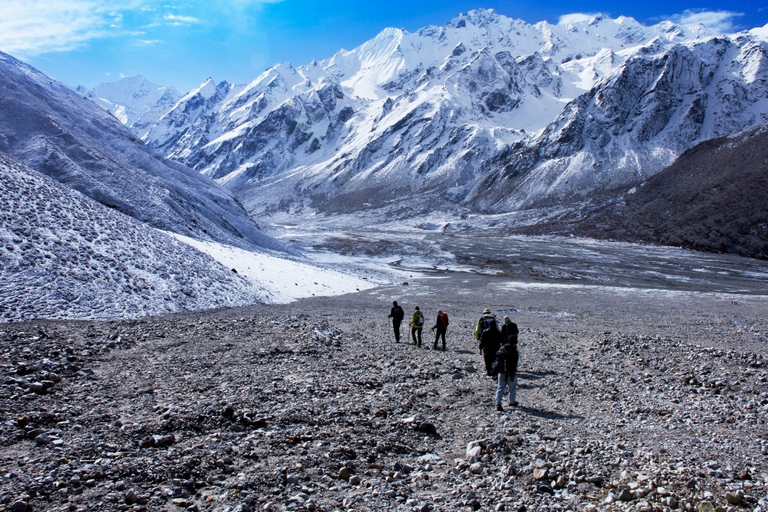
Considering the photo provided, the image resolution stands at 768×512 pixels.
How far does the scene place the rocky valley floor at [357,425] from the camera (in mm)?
6613

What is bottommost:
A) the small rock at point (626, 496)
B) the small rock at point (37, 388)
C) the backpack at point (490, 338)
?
the small rock at point (626, 496)

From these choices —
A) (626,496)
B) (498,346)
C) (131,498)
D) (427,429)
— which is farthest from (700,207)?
(131,498)

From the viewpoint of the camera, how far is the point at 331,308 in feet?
105

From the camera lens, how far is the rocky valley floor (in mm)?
6613

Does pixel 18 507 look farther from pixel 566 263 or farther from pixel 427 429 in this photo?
pixel 566 263

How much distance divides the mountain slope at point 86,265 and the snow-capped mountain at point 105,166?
1977cm

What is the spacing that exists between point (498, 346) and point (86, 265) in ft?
73.6

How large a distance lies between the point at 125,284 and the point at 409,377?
18733 mm

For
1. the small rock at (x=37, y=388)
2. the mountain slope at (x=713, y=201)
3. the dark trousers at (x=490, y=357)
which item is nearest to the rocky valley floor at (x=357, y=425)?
the small rock at (x=37, y=388)

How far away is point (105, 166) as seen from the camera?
54.5 meters

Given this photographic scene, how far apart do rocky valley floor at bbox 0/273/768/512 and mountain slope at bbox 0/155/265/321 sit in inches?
138

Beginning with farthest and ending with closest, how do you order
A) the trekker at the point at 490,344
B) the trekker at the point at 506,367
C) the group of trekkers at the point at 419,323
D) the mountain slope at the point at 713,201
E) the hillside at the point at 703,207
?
the hillside at the point at 703,207 → the mountain slope at the point at 713,201 → the group of trekkers at the point at 419,323 → the trekker at the point at 490,344 → the trekker at the point at 506,367

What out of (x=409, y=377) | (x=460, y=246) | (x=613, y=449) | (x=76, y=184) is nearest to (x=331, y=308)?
(x=409, y=377)

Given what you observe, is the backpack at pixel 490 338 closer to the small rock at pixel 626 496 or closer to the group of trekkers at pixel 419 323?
the group of trekkers at pixel 419 323
